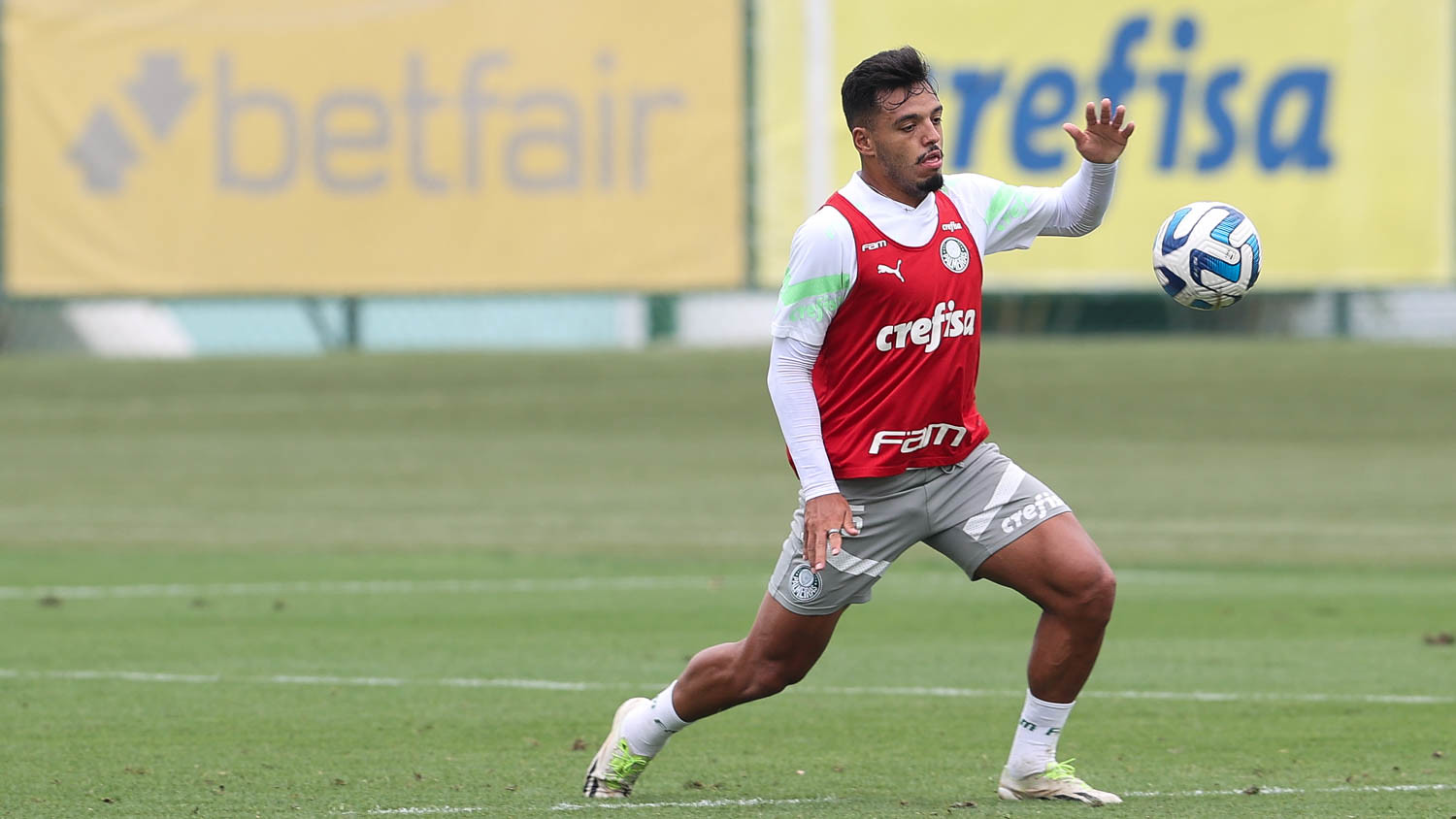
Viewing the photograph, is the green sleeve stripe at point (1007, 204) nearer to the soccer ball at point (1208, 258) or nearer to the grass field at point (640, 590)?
the soccer ball at point (1208, 258)

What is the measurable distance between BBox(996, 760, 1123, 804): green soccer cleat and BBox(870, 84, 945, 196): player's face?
6.11ft

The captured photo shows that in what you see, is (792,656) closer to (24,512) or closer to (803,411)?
(803,411)

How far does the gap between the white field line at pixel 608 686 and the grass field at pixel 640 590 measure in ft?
0.12

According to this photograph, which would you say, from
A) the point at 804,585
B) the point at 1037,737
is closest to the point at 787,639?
the point at 804,585

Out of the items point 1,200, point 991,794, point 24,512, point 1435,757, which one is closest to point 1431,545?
point 1435,757

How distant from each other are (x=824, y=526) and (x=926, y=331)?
694 millimetres

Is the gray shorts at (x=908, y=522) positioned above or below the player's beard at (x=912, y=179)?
below

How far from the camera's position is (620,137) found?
22.1m

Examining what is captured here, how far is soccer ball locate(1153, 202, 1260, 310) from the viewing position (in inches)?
291

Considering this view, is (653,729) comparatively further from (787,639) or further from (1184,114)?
(1184,114)

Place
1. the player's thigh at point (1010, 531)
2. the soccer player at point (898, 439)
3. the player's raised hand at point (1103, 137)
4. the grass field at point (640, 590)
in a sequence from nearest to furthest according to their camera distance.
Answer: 1. the soccer player at point (898, 439)
2. the player's thigh at point (1010, 531)
3. the player's raised hand at point (1103, 137)
4. the grass field at point (640, 590)

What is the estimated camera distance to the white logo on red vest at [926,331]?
692 cm

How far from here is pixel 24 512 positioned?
17359mm

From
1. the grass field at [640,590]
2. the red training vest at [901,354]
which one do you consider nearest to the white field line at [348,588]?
the grass field at [640,590]
